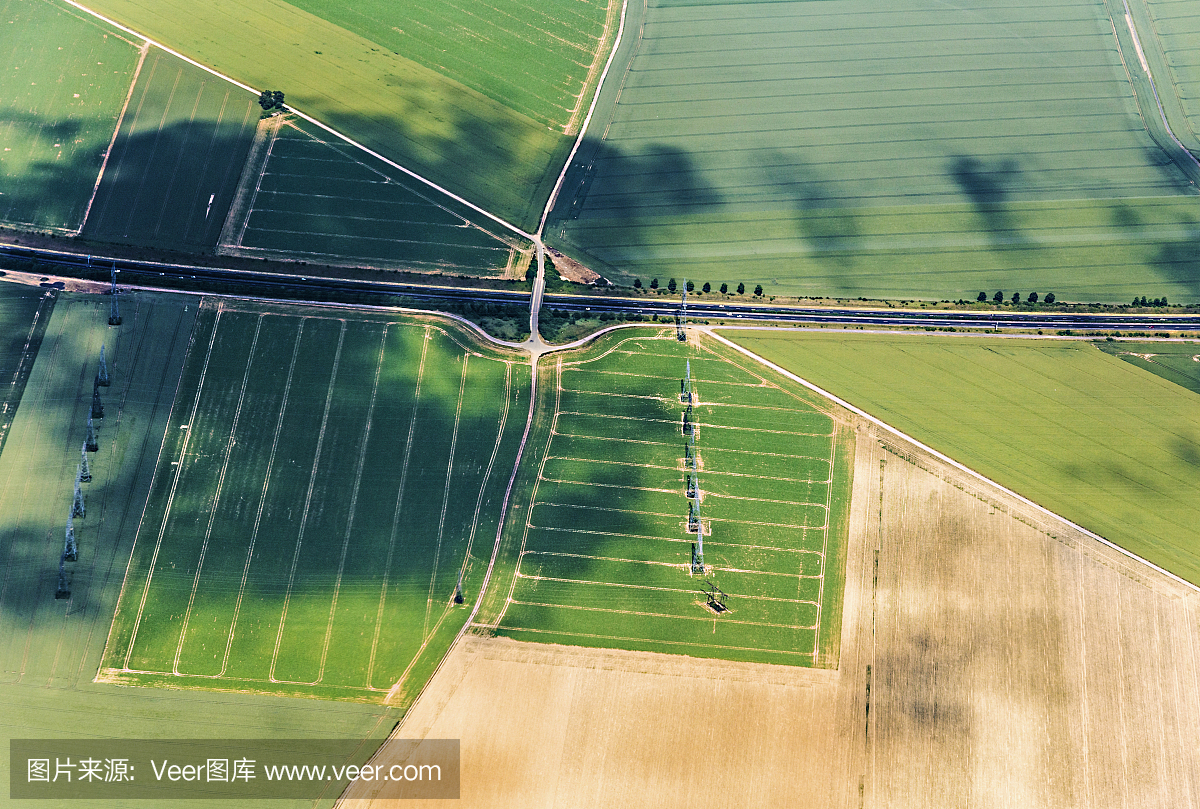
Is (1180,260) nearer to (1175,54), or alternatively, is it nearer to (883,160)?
(1175,54)

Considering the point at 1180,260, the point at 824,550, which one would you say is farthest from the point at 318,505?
the point at 1180,260

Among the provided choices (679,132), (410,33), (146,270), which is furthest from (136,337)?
(679,132)

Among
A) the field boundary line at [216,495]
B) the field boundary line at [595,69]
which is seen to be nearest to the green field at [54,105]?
the field boundary line at [216,495]

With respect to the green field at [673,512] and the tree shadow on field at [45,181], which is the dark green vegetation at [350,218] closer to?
the tree shadow on field at [45,181]

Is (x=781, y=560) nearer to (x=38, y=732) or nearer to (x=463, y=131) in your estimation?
(x=463, y=131)

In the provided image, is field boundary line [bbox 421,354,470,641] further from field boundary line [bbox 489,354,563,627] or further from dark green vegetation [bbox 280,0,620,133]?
dark green vegetation [bbox 280,0,620,133]

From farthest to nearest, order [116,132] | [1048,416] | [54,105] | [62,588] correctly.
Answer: [54,105]
[116,132]
[1048,416]
[62,588]

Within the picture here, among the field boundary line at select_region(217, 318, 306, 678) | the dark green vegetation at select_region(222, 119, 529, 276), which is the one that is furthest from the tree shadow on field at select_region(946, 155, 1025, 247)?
the field boundary line at select_region(217, 318, 306, 678)
